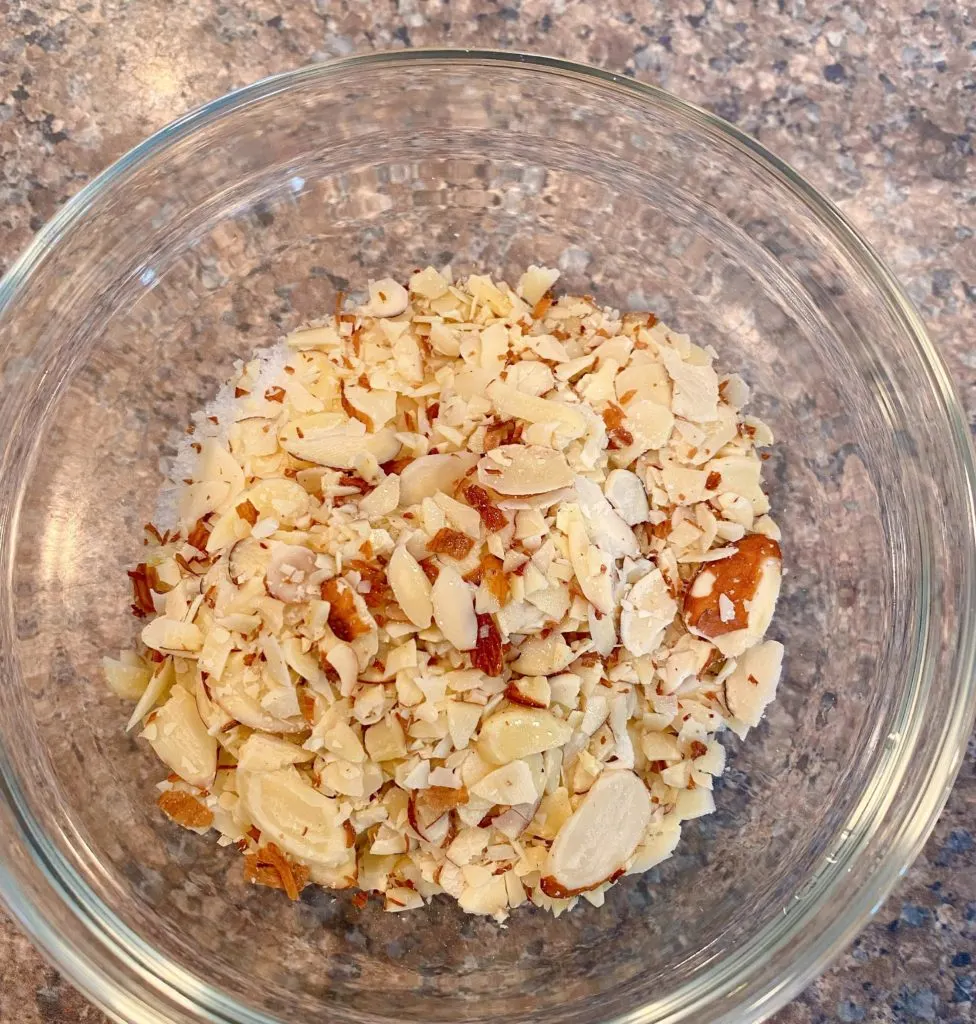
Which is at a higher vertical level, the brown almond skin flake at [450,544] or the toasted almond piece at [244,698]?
the brown almond skin flake at [450,544]

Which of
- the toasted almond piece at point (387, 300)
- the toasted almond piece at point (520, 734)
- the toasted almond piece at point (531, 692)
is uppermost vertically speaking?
the toasted almond piece at point (387, 300)

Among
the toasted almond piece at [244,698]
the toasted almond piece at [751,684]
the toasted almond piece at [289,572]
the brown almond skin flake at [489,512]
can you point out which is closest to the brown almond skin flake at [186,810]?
the toasted almond piece at [244,698]

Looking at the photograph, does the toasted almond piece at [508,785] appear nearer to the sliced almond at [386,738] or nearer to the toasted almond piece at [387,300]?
the sliced almond at [386,738]

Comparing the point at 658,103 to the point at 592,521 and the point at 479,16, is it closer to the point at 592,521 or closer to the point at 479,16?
the point at 479,16

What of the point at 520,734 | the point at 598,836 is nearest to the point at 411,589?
the point at 520,734

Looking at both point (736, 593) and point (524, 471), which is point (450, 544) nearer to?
point (524, 471)

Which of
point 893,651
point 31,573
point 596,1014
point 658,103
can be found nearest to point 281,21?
point 658,103
